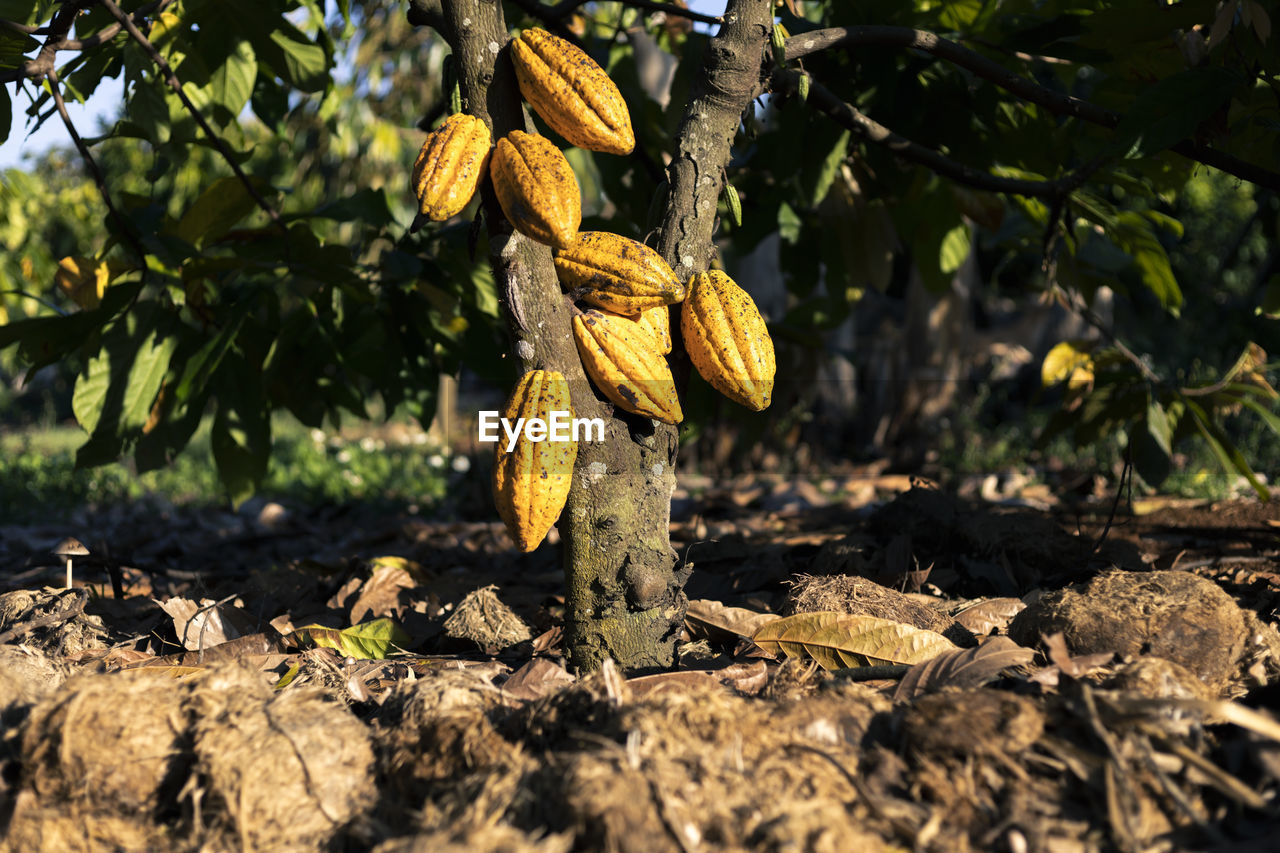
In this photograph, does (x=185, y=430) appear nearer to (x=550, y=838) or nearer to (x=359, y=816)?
(x=359, y=816)

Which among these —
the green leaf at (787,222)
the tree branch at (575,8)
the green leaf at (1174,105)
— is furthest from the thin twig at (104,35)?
the green leaf at (1174,105)

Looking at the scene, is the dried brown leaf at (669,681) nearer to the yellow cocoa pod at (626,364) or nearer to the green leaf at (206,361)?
the yellow cocoa pod at (626,364)

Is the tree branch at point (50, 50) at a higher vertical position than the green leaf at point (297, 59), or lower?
lower

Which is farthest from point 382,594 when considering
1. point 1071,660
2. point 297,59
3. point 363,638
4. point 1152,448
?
point 1152,448

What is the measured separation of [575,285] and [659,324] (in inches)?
5.4

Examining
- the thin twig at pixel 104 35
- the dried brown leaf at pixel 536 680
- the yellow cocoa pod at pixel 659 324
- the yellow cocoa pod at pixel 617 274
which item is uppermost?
the thin twig at pixel 104 35

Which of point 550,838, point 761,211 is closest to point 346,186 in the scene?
point 761,211

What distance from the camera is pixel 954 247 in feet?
7.94

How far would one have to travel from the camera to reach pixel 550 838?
76 cm

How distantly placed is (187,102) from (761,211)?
51.3 inches

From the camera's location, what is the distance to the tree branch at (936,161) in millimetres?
1591

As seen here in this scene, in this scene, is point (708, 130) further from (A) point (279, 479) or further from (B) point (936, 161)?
(A) point (279, 479)

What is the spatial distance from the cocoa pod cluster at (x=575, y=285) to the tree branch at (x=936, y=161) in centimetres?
47
